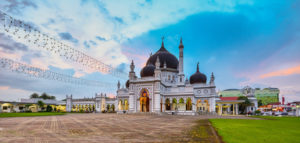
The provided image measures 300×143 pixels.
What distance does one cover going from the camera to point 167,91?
2242 inches

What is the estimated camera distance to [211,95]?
57.5 metres

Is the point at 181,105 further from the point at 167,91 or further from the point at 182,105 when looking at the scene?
the point at 167,91

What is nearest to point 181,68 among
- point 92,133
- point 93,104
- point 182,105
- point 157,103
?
point 182,105

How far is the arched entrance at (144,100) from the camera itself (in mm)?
→ 54281

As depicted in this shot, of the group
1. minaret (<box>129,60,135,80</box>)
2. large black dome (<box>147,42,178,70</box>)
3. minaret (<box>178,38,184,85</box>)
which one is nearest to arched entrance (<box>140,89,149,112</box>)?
minaret (<box>129,60,135,80</box>)

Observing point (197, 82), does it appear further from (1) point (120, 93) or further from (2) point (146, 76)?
(1) point (120, 93)

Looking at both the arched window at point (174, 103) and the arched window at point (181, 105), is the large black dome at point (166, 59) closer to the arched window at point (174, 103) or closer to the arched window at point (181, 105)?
the arched window at point (174, 103)

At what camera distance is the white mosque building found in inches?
2072

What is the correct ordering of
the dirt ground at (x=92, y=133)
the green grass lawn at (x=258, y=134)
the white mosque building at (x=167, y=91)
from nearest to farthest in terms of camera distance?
the green grass lawn at (x=258, y=134) → the dirt ground at (x=92, y=133) → the white mosque building at (x=167, y=91)

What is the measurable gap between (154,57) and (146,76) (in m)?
12.5

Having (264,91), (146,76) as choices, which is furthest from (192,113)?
(264,91)

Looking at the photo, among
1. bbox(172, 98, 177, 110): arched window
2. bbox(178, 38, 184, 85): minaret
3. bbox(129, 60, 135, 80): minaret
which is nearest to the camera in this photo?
bbox(172, 98, 177, 110): arched window

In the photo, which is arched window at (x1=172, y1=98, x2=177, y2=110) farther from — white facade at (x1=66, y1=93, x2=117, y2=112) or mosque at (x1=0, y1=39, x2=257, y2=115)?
white facade at (x1=66, y1=93, x2=117, y2=112)

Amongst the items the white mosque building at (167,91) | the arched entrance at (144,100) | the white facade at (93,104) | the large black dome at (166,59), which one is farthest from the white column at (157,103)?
the white facade at (93,104)
